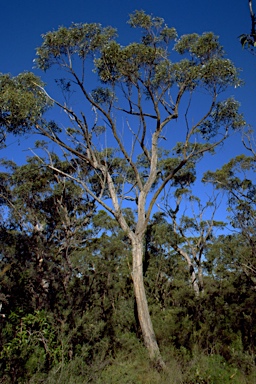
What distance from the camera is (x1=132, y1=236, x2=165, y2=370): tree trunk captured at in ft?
21.4

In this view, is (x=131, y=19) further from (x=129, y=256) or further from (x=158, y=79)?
(x=129, y=256)

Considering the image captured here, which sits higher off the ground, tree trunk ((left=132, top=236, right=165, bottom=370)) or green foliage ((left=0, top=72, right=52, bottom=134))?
green foliage ((left=0, top=72, right=52, bottom=134))

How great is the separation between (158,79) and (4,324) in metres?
8.12

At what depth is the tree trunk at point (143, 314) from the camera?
6.53m

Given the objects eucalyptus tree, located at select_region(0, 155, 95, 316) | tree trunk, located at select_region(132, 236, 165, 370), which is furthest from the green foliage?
tree trunk, located at select_region(132, 236, 165, 370)

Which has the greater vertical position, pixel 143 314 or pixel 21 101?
pixel 21 101

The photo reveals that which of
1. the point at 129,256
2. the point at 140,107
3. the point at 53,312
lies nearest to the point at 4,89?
the point at 140,107

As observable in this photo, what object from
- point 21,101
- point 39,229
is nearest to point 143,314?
point 21,101

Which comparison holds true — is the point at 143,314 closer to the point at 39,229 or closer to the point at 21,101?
the point at 21,101

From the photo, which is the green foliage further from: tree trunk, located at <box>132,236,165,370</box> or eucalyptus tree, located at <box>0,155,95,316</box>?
tree trunk, located at <box>132,236,165,370</box>

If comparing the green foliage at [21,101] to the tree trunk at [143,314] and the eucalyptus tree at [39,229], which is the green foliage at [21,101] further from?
the tree trunk at [143,314]

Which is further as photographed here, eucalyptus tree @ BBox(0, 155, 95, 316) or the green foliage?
the green foliage

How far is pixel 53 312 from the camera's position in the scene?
6117 millimetres

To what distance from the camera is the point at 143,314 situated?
23.1 ft
